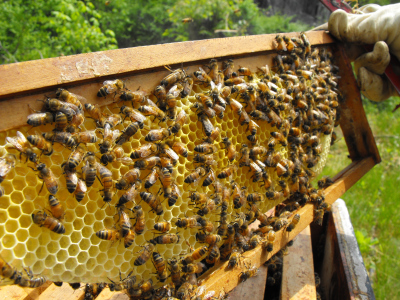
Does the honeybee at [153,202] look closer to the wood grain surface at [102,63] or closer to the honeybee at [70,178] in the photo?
the honeybee at [70,178]

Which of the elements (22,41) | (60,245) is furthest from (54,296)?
(22,41)

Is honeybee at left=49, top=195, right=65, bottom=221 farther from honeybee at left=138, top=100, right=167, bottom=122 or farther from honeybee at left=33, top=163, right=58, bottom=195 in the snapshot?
honeybee at left=138, top=100, right=167, bottom=122

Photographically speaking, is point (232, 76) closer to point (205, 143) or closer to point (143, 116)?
point (205, 143)

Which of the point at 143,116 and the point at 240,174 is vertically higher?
the point at 143,116

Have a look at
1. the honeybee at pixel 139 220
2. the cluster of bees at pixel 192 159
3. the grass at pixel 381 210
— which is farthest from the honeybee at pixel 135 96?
the grass at pixel 381 210

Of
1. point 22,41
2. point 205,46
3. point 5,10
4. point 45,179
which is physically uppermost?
point 205,46
